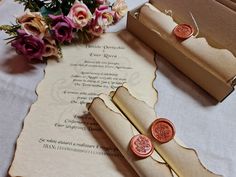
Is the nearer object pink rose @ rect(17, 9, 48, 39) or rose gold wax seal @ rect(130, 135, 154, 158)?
rose gold wax seal @ rect(130, 135, 154, 158)

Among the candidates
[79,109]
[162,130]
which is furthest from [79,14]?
[162,130]

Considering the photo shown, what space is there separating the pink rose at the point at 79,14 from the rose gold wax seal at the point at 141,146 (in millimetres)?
316

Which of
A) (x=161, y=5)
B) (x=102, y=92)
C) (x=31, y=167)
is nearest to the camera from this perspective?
(x=31, y=167)

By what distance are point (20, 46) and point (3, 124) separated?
183 mm

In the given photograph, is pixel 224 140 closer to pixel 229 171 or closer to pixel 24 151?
pixel 229 171

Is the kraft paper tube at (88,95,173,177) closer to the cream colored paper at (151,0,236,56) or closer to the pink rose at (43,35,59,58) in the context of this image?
the pink rose at (43,35,59,58)

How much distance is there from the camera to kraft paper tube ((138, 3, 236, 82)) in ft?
1.89

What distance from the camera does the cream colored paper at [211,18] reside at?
2.04 feet

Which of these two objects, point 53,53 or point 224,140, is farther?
point 53,53

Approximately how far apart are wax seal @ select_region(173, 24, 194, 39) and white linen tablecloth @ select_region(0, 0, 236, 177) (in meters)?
0.08

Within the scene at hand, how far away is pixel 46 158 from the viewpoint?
53cm

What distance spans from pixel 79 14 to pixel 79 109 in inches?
9.3

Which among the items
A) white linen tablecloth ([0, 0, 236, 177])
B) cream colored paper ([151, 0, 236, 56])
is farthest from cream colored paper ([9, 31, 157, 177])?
cream colored paper ([151, 0, 236, 56])

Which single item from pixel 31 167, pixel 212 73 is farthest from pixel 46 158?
pixel 212 73
